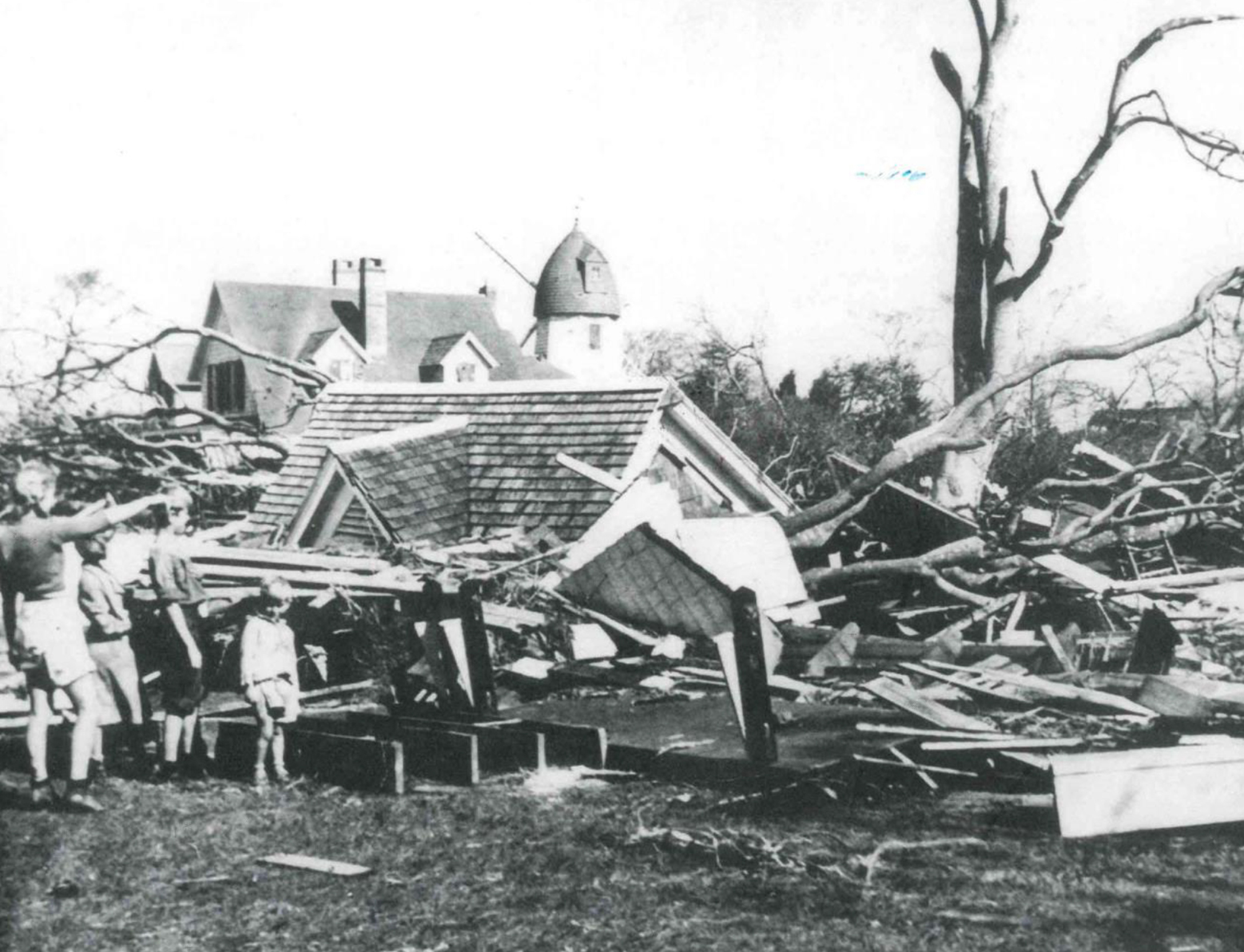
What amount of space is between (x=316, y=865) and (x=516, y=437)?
878cm

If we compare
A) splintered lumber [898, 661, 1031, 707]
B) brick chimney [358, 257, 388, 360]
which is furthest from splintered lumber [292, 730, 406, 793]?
brick chimney [358, 257, 388, 360]

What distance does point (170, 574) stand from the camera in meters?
8.23

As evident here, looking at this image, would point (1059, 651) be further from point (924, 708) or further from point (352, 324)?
point (352, 324)

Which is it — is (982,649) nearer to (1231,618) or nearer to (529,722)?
(1231,618)

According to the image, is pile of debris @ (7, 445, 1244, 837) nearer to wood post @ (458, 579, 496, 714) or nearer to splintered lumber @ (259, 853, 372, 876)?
wood post @ (458, 579, 496, 714)

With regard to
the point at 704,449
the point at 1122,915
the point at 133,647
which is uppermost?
the point at 704,449

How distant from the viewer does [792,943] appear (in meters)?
4.97

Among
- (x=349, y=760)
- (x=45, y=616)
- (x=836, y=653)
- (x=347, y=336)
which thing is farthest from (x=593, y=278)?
(x=45, y=616)

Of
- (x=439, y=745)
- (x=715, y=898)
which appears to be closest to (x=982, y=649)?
(x=439, y=745)

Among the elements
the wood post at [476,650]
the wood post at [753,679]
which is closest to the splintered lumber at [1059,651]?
the wood post at [753,679]

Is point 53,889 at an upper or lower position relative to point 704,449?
lower

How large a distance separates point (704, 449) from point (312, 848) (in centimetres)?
996

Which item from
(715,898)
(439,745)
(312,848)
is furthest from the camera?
(439,745)

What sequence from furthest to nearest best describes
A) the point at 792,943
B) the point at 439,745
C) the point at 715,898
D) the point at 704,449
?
the point at 704,449 → the point at 439,745 → the point at 715,898 → the point at 792,943
